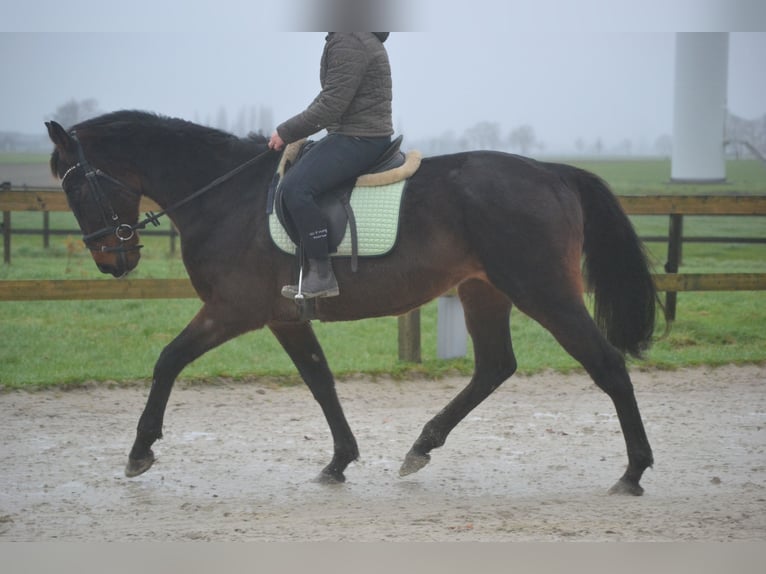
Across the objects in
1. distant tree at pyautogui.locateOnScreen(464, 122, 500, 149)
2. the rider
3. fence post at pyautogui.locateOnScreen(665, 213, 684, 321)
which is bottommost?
fence post at pyautogui.locateOnScreen(665, 213, 684, 321)

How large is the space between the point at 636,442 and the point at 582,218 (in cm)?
126

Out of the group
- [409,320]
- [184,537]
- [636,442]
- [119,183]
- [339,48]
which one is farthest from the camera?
[409,320]

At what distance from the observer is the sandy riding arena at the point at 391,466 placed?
177 inches

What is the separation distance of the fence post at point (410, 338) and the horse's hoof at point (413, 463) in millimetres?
3015

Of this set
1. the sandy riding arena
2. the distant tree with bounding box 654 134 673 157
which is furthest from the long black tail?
the distant tree with bounding box 654 134 673 157

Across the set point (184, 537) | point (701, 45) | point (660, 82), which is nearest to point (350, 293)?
point (184, 537)

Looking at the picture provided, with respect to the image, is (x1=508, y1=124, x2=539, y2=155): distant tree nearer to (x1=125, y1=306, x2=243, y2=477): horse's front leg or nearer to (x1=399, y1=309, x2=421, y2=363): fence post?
(x1=399, y1=309, x2=421, y2=363): fence post

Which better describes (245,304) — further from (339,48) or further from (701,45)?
(701,45)

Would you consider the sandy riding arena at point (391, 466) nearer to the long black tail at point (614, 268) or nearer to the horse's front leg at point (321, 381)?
the horse's front leg at point (321, 381)

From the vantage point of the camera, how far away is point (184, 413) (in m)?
7.15

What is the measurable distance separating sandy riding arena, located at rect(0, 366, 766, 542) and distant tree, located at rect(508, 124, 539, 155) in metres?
13.4

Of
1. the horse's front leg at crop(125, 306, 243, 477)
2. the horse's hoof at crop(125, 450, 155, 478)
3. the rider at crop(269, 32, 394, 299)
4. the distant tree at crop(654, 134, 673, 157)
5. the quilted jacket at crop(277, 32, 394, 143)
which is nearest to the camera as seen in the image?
the quilted jacket at crop(277, 32, 394, 143)

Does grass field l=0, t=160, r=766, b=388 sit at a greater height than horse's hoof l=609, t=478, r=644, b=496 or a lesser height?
lesser

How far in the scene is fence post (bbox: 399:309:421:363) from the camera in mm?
8508
